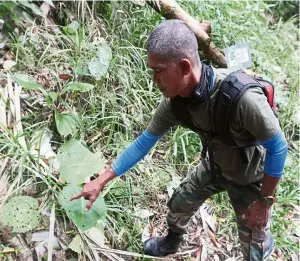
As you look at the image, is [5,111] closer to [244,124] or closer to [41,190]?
[41,190]

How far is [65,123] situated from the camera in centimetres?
325

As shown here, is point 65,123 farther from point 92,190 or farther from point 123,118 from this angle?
point 92,190

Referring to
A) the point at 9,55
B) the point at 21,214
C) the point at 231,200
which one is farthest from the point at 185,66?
the point at 9,55

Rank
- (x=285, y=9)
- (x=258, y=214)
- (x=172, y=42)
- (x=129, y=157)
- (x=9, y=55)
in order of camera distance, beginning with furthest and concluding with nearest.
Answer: (x=285, y=9), (x=9, y=55), (x=129, y=157), (x=258, y=214), (x=172, y=42)

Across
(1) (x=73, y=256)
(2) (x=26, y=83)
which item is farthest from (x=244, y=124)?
(2) (x=26, y=83)

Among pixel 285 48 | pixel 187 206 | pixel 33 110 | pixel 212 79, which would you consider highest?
pixel 212 79

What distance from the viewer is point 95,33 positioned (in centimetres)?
409

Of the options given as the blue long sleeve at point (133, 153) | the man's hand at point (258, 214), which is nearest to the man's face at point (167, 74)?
the blue long sleeve at point (133, 153)

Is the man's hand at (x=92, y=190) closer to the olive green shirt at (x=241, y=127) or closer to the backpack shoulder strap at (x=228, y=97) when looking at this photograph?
the olive green shirt at (x=241, y=127)

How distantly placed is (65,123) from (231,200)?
1368 millimetres

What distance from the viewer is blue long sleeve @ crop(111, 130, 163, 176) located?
2.48 metres

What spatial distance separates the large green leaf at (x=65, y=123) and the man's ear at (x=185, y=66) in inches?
56.4

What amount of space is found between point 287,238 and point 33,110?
2.34 meters

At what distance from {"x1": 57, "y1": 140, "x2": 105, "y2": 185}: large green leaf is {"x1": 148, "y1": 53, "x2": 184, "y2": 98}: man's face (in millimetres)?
837
